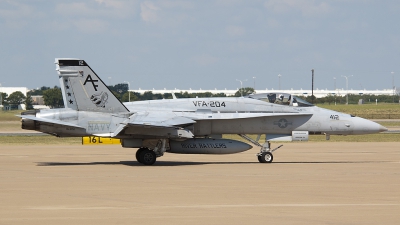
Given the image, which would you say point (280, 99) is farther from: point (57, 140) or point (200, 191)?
point (57, 140)

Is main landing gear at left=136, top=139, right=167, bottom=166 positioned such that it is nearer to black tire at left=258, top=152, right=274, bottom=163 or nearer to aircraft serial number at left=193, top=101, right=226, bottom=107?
aircraft serial number at left=193, top=101, right=226, bottom=107

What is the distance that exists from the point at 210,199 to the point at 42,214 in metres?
3.66

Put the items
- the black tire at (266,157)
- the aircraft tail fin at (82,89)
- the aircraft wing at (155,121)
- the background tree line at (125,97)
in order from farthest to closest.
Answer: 1. the background tree line at (125,97)
2. the black tire at (266,157)
3. the aircraft tail fin at (82,89)
4. the aircraft wing at (155,121)

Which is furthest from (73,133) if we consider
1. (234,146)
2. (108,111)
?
(234,146)

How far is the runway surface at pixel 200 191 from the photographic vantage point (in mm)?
11344

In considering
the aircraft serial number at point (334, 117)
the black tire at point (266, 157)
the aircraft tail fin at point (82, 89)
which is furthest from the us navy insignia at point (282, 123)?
the aircraft tail fin at point (82, 89)

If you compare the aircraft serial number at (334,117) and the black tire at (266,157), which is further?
the aircraft serial number at (334,117)

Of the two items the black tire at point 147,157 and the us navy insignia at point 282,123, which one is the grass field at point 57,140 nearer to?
the us navy insignia at point 282,123

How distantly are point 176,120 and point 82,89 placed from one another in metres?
3.46

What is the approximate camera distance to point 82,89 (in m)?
22.0

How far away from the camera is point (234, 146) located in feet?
71.9

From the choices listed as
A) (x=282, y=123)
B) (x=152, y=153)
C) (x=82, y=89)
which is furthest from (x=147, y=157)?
(x=282, y=123)

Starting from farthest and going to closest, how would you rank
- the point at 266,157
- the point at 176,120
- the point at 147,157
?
the point at 266,157 < the point at 147,157 < the point at 176,120

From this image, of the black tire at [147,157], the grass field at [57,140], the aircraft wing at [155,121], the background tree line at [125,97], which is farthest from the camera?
the background tree line at [125,97]
